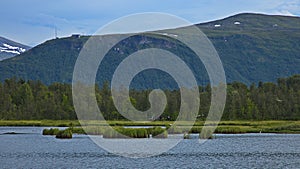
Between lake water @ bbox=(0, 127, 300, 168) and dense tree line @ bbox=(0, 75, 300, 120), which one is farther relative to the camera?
dense tree line @ bbox=(0, 75, 300, 120)

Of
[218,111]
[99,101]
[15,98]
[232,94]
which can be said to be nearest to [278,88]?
[232,94]

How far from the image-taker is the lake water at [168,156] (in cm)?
4612

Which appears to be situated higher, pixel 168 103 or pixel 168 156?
pixel 168 103

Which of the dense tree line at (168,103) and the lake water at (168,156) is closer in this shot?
the lake water at (168,156)

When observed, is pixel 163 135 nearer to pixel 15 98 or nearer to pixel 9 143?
pixel 9 143

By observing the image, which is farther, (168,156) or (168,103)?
(168,103)

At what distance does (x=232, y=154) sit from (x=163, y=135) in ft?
64.1

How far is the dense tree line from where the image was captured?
12650 cm

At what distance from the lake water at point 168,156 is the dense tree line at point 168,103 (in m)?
57.8

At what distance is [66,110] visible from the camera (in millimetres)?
140250

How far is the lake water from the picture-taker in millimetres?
46125

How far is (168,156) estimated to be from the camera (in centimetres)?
5319

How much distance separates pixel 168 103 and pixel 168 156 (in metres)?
86.0

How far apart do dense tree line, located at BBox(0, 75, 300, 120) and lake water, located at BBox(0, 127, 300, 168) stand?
57.8 metres
